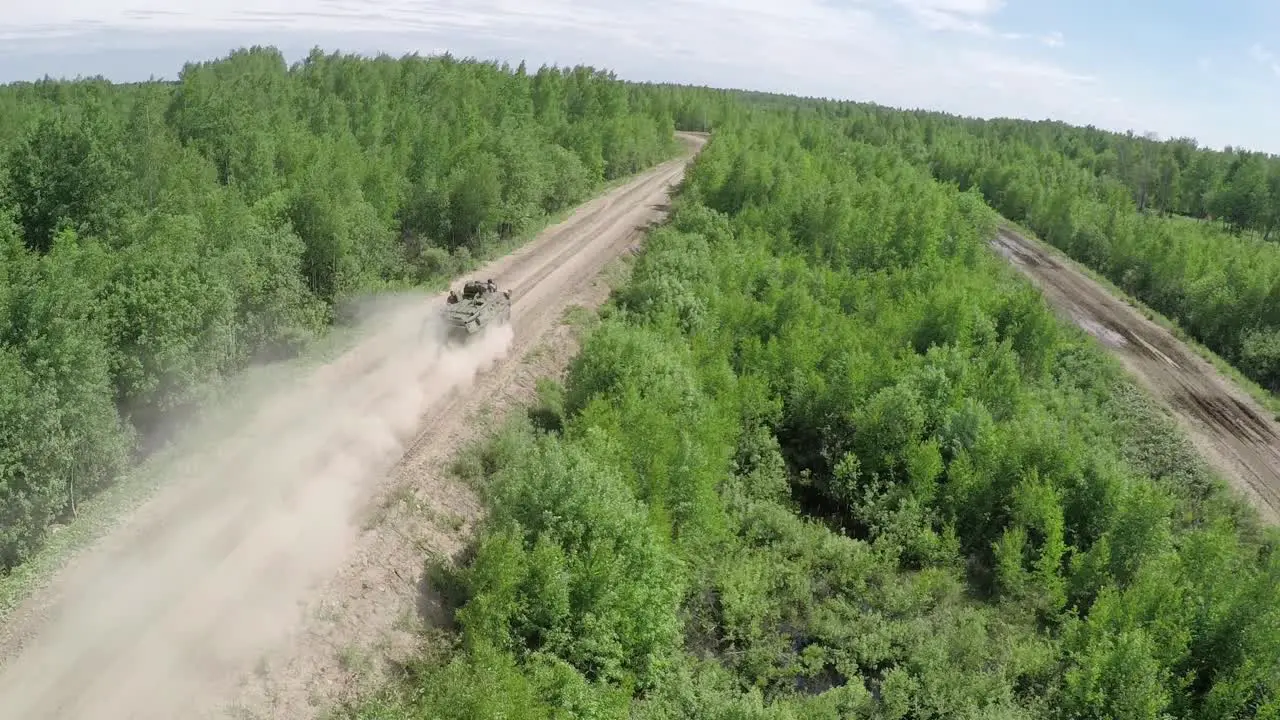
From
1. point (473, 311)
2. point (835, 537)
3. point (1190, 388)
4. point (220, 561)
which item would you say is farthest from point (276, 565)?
point (1190, 388)

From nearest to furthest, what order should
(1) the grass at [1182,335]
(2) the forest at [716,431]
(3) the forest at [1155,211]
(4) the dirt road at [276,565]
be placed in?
(4) the dirt road at [276,565] < (2) the forest at [716,431] < (1) the grass at [1182,335] < (3) the forest at [1155,211]

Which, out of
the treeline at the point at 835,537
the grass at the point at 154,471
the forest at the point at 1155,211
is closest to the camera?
the grass at the point at 154,471

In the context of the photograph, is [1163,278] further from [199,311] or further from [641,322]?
[199,311]

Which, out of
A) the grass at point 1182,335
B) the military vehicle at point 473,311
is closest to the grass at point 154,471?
the military vehicle at point 473,311

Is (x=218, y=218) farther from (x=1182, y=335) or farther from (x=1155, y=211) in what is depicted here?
(x=1155, y=211)

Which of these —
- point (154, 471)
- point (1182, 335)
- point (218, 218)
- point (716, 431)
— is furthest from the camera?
point (1182, 335)

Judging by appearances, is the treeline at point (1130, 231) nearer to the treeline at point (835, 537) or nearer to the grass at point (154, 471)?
the treeline at point (835, 537)

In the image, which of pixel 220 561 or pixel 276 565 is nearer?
pixel 220 561
